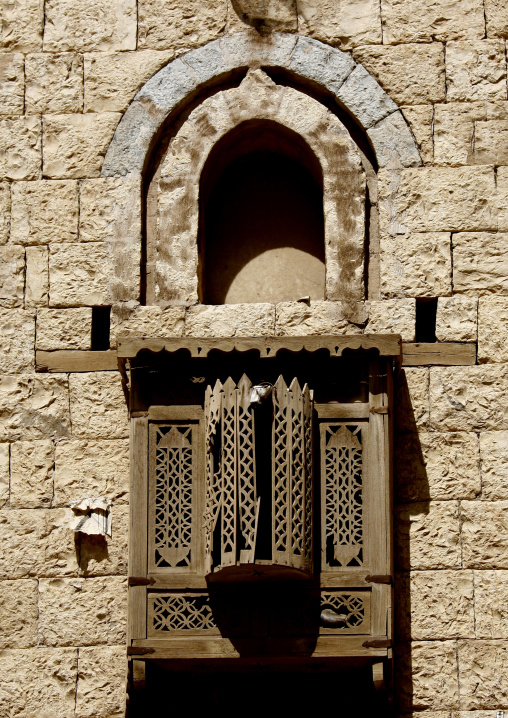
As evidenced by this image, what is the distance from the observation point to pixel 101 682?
23.6 ft

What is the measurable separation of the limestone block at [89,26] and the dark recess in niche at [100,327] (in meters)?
1.57

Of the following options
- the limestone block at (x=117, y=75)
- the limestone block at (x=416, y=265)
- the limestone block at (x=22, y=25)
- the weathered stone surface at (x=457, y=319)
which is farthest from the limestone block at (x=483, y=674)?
the limestone block at (x=22, y=25)

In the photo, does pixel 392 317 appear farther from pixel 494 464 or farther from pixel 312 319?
pixel 494 464

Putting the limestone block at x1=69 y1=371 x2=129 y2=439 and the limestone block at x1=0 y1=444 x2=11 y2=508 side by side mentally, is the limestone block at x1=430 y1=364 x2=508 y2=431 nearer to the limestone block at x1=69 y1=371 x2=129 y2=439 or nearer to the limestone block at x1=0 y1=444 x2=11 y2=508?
the limestone block at x1=69 y1=371 x2=129 y2=439

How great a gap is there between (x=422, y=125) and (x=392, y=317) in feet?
3.71

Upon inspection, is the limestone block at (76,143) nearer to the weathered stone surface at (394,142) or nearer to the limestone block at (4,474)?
the weathered stone surface at (394,142)

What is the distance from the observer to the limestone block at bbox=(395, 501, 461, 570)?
7.25m

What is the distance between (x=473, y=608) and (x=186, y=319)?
2150mm

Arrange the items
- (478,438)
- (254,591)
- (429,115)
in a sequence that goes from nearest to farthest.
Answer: (254,591)
(478,438)
(429,115)

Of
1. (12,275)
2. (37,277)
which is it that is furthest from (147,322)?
(12,275)

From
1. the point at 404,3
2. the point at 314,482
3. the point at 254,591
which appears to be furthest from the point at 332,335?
the point at 404,3

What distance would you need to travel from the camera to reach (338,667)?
700 centimetres

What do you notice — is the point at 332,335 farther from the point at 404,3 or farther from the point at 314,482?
the point at 404,3

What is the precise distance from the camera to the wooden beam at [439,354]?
757 cm
